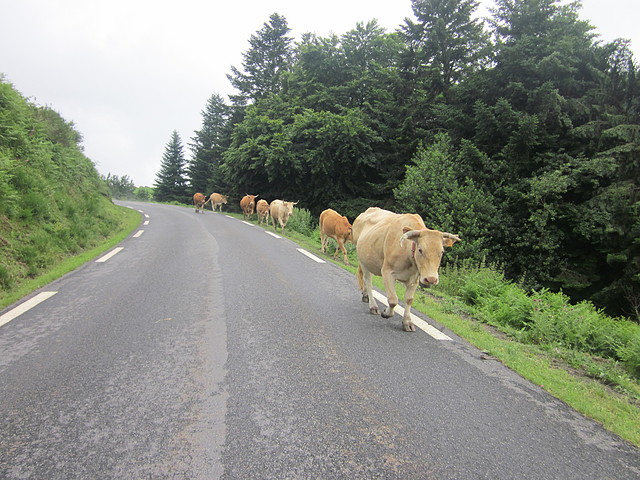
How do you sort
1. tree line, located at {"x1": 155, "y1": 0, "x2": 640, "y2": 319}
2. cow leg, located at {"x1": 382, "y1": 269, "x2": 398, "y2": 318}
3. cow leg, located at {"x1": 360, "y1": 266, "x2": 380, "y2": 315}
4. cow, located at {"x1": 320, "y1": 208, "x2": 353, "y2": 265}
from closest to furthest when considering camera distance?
cow leg, located at {"x1": 382, "y1": 269, "x2": 398, "y2": 318}
cow leg, located at {"x1": 360, "y1": 266, "x2": 380, "y2": 315}
cow, located at {"x1": 320, "y1": 208, "x2": 353, "y2": 265}
tree line, located at {"x1": 155, "y1": 0, "x2": 640, "y2": 319}

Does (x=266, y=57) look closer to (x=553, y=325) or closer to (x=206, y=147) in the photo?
(x=206, y=147)

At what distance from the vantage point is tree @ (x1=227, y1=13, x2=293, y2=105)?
32594mm

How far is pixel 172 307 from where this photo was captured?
15.9 feet

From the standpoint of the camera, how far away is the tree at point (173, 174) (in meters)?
50.6

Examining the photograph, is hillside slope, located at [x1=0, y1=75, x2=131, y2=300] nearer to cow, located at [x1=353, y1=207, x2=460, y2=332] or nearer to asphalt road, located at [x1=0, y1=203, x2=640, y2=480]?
asphalt road, located at [x1=0, y1=203, x2=640, y2=480]

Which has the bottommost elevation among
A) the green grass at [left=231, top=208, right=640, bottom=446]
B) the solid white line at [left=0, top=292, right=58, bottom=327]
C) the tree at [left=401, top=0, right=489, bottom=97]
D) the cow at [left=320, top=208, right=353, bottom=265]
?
the solid white line at [left=0, top=292, right=58, bottom=327]

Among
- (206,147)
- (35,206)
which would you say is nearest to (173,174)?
(206,147)

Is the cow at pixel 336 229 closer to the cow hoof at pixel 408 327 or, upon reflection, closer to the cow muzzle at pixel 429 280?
the cow hoof at pixel 408 327

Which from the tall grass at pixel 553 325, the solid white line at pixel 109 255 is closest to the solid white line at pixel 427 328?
the tall grass at pixel 553 325

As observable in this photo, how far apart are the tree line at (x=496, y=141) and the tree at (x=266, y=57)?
10.9 metres

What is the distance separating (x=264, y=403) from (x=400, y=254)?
2667 millimetres

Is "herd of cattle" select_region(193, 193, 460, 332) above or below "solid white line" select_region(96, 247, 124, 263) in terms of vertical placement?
above

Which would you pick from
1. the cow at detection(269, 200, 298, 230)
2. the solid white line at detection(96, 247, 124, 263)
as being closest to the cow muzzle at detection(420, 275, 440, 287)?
the solid white line at detection(96, 247, 124, 263)

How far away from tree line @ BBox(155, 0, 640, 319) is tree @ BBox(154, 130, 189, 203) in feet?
105
